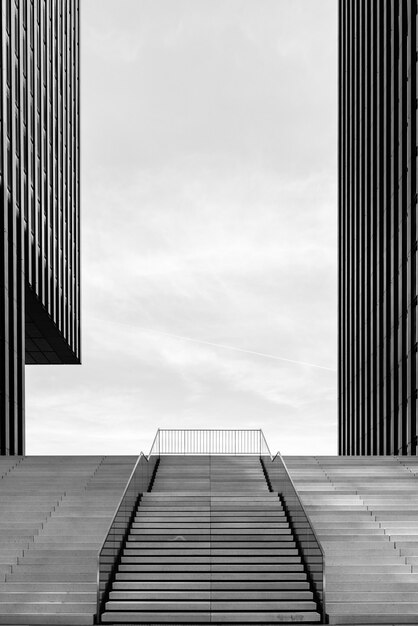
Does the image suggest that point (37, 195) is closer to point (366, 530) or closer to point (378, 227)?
point (378, 227)

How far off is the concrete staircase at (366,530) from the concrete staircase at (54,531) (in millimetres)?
4226

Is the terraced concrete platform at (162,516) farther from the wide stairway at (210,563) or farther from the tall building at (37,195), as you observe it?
the tall building at (37,195)

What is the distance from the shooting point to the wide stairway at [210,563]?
1509 centimetres

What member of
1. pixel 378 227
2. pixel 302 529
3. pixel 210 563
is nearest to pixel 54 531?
pixel 210 563

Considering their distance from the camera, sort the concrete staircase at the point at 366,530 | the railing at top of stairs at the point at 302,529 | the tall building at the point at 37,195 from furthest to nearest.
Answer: the tall building at the point at 37,195 < the railing at top of stairs at the point at 302,529 < the concrete staircase at the point at 366,530

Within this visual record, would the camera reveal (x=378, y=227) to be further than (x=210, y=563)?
Yes

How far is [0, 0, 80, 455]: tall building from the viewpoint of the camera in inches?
1572

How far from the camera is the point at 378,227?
1834 inches

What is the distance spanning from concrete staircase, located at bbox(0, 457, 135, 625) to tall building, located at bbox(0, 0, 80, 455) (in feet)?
43.8

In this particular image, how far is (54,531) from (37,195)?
30026 mm

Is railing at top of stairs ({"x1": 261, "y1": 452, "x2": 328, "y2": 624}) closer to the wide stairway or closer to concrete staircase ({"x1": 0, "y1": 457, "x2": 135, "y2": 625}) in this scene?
the wide stairway

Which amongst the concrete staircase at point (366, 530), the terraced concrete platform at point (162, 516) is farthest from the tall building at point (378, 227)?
the terraced concrete platform at point (162, 516)

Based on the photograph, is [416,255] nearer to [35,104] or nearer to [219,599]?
[35,104]

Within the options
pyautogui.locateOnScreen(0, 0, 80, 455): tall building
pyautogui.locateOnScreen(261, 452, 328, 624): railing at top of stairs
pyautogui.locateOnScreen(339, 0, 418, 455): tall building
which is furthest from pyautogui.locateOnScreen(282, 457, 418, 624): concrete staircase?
pyautogui.locateOnScreen(0, 0, 80, 455): tall building
